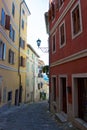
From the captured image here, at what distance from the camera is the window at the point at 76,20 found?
7.63 metres

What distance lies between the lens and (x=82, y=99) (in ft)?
25.7

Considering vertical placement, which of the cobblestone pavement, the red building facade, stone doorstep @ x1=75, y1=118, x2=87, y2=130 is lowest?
the cobblestone pavement

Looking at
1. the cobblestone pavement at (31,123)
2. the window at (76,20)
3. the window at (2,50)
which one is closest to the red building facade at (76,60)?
the window at (76,20)

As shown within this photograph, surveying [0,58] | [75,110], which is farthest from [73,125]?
[0,58]

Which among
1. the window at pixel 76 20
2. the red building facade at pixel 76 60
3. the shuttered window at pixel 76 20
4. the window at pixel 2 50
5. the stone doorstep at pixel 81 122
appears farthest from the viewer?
the window at pixel 2 50

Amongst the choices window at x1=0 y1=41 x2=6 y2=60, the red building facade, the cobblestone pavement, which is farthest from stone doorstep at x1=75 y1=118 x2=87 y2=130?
window at x1=0 y1=41 x2=6 y2=60

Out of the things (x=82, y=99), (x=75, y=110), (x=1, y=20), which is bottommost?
(x=75, y=110)

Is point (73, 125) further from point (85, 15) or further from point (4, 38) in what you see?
point (4, 38)

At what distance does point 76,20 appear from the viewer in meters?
8.10

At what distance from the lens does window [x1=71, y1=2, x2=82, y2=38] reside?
25.0ft

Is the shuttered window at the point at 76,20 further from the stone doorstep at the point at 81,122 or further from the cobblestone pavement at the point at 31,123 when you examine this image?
the cobblestone pavement at the point at 31,123

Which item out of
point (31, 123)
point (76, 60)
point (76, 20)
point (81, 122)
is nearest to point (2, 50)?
point (31, 123)

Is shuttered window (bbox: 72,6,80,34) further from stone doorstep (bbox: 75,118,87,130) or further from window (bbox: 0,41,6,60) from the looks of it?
window (bbox: 0,41,6,60)

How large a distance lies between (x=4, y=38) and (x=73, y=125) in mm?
8999
